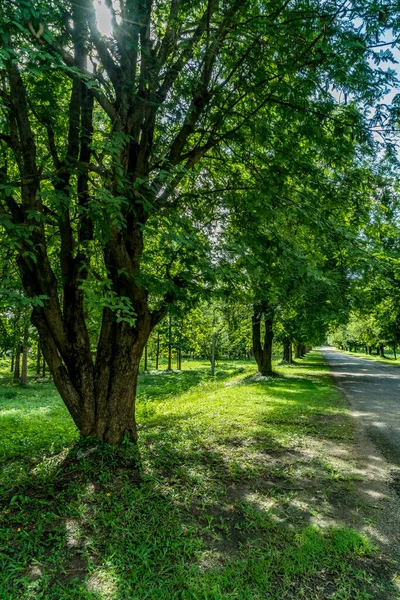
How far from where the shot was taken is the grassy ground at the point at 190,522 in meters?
2.95

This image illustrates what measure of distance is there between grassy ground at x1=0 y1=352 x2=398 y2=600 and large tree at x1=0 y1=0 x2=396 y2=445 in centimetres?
100

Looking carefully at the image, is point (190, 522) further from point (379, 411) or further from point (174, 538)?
point (379, 411)

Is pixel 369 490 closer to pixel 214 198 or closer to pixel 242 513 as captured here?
pixel 242 513

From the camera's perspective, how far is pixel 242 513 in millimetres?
4102

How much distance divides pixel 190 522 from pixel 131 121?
16.4ft

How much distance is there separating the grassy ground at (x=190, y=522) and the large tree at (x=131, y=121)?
1.00 metres

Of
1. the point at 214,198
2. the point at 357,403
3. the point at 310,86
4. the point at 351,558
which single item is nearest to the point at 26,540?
the point at 351,558

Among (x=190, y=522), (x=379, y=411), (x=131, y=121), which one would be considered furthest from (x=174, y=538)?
(x=379, y=411)

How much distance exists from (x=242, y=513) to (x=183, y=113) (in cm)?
544

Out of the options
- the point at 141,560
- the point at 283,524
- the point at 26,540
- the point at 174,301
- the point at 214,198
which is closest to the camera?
the point at 141,560

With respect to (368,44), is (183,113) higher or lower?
→ lower

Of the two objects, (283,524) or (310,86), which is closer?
(283,524)

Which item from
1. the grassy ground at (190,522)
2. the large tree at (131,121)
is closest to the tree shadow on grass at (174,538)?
the grassy ground at (190,522)

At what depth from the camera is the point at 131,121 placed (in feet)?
15.8
